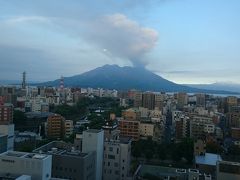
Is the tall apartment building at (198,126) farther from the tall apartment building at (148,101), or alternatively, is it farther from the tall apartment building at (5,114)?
the tall apartment building at (148,101)

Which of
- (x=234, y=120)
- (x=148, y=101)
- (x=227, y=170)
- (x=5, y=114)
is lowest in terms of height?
→ (x=227, y=170)

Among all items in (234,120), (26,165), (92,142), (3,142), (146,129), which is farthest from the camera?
(234,120)

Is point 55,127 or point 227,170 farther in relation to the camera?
point 55,127

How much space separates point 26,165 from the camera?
4.48m

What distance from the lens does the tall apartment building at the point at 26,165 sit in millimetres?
4410

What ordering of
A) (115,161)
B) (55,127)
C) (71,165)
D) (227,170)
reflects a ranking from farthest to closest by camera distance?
(55,127) < (227,170) < (115,161) < (71,165)

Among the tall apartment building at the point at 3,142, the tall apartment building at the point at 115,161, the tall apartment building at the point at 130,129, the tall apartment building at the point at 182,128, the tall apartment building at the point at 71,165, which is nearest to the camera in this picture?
the tall apartment building at the point at 71,165

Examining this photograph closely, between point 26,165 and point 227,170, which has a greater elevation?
point 26,165

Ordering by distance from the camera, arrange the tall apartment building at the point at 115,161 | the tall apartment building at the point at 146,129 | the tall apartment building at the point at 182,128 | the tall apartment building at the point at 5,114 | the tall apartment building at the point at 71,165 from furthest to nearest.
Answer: the tall apartment building at the point at 182,128
the tall apartment building at the point at 5,114
the tall apartment building at the point at 146,129
the tall apartment building at the point at 115,161
the tall apartment building at the point at 71,165

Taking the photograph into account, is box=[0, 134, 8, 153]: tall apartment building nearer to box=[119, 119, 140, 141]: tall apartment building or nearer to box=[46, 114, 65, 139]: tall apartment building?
box=[46, 114, 65, 139]: tall apartment building

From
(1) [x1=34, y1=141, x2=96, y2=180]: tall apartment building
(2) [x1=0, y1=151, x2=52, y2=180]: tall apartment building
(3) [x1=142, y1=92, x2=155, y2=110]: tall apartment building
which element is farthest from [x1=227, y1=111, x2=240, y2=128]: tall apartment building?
(2) [x1=0, y1=151, x2=52, y2=180]: tall apartment building

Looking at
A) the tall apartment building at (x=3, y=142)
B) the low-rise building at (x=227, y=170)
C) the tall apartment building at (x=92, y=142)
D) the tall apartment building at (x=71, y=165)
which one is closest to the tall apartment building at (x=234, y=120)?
the low-rise building at (x=227, y=170)

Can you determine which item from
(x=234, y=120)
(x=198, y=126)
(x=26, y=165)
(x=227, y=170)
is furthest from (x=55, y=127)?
(x=234, y=120)

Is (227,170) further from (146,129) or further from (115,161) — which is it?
(146,129)
